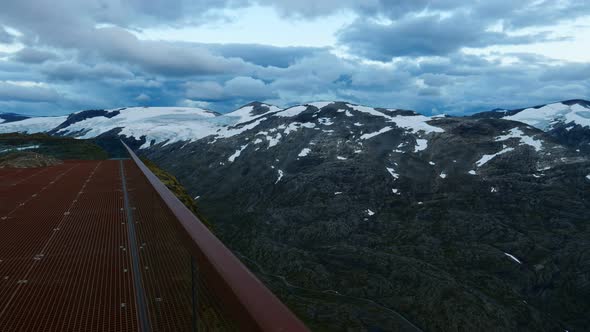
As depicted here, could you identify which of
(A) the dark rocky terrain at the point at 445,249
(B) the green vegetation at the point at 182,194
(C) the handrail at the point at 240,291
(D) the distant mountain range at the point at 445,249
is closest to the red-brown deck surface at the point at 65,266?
(C) the handrail at the point at 240,291

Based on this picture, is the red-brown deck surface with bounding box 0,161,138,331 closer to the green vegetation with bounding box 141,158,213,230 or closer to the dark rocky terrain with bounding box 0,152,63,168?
the green vegetation with bounding box 141,158,213,230

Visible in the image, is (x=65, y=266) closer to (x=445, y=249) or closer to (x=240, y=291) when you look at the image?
(x=240, y=291)

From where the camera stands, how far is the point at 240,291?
3.41 m

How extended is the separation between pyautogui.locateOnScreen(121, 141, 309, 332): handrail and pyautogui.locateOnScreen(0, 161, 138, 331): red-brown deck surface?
2.16 m

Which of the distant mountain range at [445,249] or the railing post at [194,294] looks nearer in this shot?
the railing post at [194,294]

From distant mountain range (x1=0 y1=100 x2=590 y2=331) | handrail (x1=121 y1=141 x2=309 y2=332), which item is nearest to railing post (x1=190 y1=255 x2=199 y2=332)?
handrail (x1=121 y1=141 x2=309 y2=332)

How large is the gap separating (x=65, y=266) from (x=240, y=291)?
21.5 ft

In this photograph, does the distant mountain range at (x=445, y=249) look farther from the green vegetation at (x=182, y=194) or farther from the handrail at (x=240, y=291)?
the handrail at (x=240, y=291)

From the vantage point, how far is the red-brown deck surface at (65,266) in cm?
622

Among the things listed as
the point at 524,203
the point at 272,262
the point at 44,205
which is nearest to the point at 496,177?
the point at 524,203

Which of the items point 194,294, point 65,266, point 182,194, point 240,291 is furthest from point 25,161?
point 240,291

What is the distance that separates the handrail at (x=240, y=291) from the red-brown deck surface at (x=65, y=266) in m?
2.16

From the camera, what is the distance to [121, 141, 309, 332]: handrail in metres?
2.95

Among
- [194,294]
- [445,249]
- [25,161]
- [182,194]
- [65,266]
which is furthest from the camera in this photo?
[445,249]
